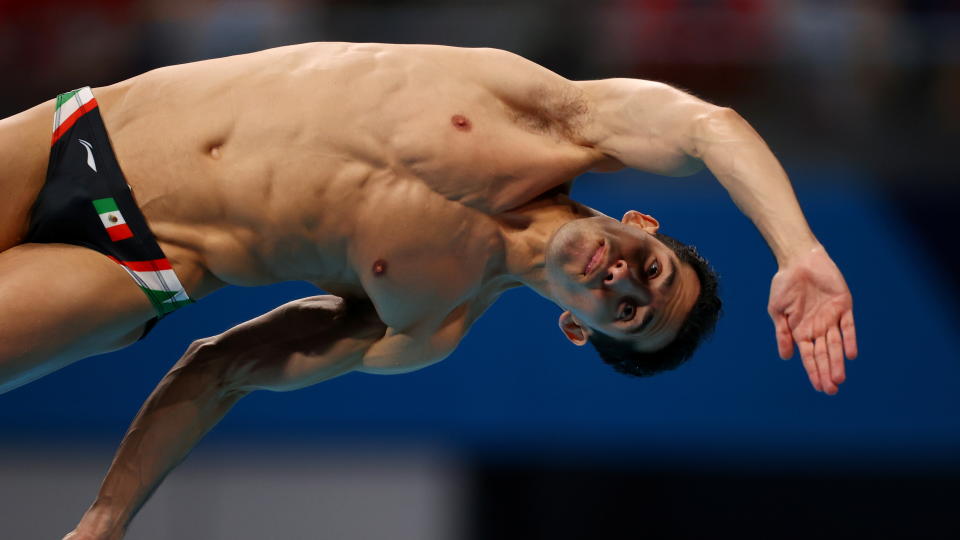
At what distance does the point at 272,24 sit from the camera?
501 centimetres

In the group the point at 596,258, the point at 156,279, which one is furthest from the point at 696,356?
the point at 156,279

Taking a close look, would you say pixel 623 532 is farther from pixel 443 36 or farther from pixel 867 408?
pixel 443 36

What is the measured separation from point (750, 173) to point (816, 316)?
34cm

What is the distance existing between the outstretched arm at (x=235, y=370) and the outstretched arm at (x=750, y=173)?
0.69 metres

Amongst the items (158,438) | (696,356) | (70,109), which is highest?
(70,109)

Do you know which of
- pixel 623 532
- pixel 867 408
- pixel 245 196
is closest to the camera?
pixel 245 196

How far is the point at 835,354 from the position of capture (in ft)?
6.89

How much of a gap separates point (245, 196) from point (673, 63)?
2863 mm

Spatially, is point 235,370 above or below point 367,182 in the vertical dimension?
below

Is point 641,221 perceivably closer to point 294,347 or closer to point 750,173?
point 750,173

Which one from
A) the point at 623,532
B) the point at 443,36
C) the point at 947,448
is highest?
the point at 443,36

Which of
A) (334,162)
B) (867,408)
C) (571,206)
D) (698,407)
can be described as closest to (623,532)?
(698,407)

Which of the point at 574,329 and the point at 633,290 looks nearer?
the point at 633,290

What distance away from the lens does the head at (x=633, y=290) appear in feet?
8.22
